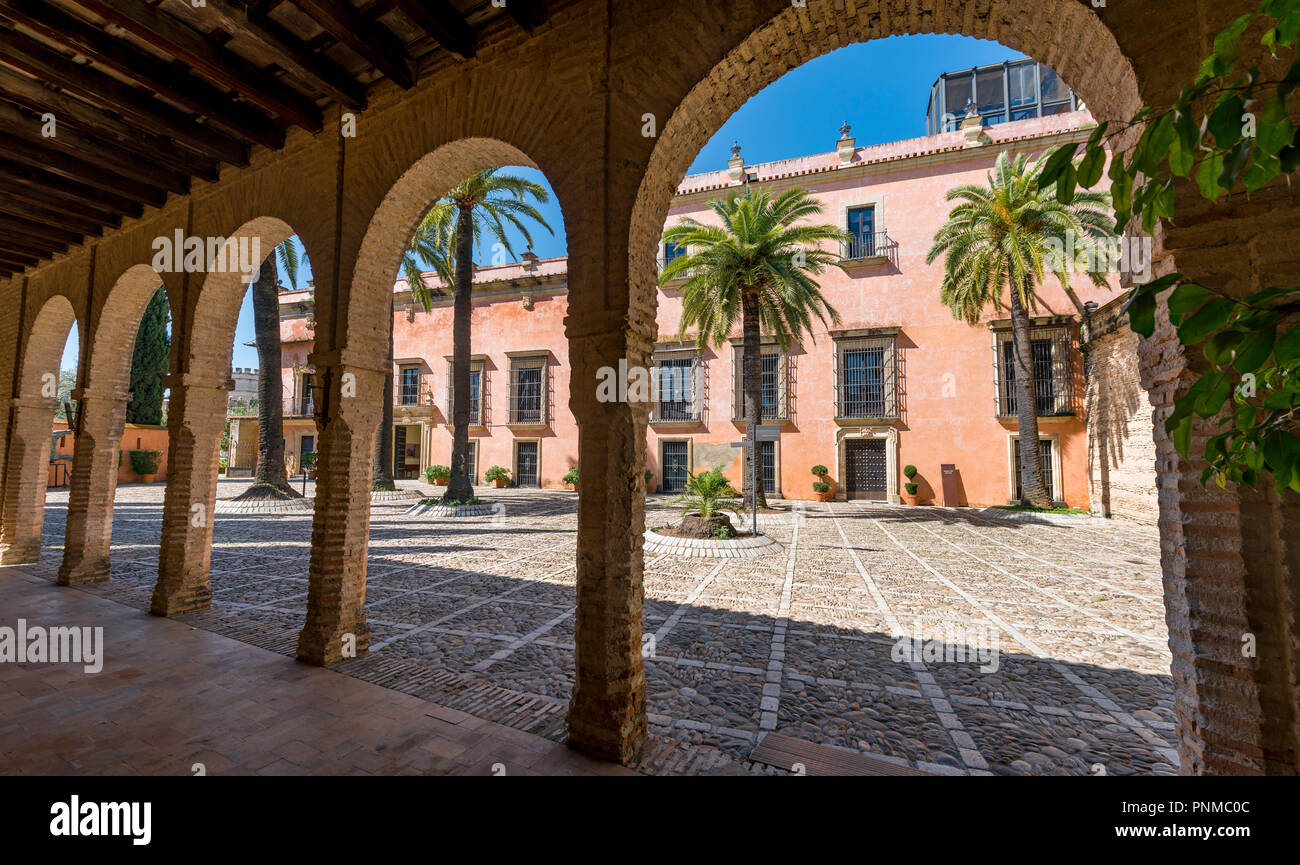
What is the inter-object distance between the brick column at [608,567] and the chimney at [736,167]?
62.8 ft

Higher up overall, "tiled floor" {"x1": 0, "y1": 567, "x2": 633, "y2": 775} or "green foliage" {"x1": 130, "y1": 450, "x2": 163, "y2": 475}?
"green foliage" {"x1": 130, "y1": 450, "x2": 163, "y2": 475}

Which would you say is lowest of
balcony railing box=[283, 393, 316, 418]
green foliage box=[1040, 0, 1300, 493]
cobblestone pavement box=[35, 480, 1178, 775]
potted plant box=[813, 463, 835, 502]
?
cobblestone pavement box=[35, 480, 1178, 775]

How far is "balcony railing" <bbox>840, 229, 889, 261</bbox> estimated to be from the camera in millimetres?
18312

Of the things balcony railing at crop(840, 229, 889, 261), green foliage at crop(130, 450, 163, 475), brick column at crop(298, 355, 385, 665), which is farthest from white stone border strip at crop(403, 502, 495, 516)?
green foliage at crop(130, 450, 163, 475)

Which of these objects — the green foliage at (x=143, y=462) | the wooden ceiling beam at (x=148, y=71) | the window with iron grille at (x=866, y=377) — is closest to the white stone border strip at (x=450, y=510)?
the wooden ceiling beam at (x=148, y=71)

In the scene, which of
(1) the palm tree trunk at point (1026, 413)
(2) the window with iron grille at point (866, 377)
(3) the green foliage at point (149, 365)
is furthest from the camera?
(3) the green foliage at point (149, 365)

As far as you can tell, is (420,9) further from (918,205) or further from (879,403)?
(918,205)

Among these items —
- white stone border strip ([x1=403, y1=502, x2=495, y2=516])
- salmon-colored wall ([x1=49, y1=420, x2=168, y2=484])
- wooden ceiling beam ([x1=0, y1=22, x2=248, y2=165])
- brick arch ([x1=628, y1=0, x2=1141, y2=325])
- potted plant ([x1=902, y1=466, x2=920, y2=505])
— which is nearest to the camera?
brick arch ([x1=628, y1=0, x2=1141, y2=325])

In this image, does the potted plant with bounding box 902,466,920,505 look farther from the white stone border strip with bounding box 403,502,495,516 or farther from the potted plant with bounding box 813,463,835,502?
the white stone border strip with bounding box 403,502,495,516

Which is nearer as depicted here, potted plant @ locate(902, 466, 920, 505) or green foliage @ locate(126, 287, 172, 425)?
potted plant @ locate(902, 466, 920, 505)

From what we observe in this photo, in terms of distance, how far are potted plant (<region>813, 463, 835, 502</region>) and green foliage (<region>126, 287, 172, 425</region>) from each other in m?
28.4

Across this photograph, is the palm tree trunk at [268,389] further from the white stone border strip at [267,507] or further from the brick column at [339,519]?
the brick column at [339,519]

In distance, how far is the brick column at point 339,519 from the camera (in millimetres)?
4312

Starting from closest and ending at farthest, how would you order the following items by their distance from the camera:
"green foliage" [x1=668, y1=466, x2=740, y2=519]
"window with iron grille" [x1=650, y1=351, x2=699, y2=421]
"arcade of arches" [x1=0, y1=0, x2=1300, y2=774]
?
"arcade of arches" [x1=0, y1=0, x2=1300, y2=774] < "green foliage" [x1=668, y1=466, x2=740, y2=519] < "window with iron grille" [x1=650, y1=351, x2=699, y2=421]
